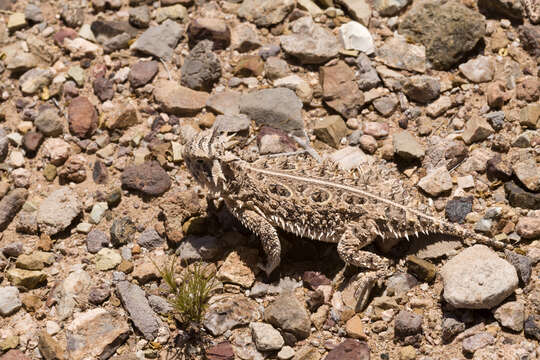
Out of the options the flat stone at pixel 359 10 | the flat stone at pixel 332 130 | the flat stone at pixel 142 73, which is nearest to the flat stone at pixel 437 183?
the flat stone at pixel 332 130

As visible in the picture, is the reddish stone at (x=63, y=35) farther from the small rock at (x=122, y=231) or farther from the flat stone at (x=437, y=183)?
the flat stone at (x=437, y=183)

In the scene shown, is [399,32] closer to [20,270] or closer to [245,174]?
[245,174]

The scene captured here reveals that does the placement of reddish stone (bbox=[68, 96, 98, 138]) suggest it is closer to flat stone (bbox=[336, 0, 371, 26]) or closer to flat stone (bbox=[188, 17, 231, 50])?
flat stone (bbox=[188, 17, 231, 50])

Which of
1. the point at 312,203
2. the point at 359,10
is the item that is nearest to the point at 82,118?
the point at 312,203

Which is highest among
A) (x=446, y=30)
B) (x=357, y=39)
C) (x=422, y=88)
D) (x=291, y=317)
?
(x=446, y=30)

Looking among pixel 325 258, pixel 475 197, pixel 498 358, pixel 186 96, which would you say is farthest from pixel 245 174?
pixel 498 358

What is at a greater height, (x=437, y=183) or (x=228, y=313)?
(x=437, y=183)

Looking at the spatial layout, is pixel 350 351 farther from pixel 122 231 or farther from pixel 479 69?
pixel 479 69
